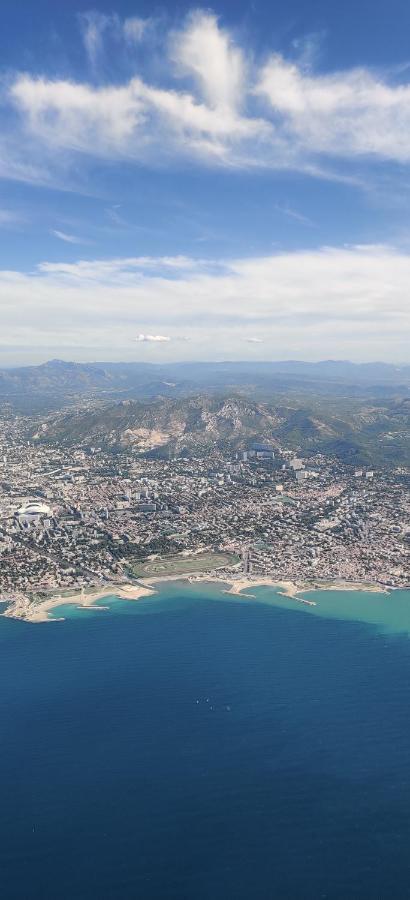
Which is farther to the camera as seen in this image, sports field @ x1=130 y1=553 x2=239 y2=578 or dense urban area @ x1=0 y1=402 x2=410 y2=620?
dense urban area @ x1=0 y1=402 x2=410 y2=620

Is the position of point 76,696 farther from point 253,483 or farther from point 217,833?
point 253,483

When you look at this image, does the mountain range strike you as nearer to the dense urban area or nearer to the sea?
the dense urban area

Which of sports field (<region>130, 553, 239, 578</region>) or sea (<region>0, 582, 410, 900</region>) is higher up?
sports field (<region>130, 553, 239, 578</region>)

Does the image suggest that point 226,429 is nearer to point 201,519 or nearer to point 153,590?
point 201,519

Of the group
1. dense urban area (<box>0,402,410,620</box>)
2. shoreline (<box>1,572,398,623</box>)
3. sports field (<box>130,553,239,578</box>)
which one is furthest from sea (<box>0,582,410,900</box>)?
dense urban area (<box>0,402,410,620</box>)

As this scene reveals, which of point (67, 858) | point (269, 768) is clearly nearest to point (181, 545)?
point (269, 768)

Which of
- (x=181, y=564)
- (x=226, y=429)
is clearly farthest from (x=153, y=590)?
(x=226, y=429)

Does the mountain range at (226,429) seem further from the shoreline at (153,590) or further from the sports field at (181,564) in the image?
the shoreline at (153,590)
